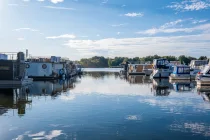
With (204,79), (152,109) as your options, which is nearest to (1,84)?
(152,109)

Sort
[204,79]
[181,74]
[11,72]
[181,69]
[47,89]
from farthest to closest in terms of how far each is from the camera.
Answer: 1. [181,69]
2. [181,74]
3. [204,79]
4. [11,72]
5. [47,89]

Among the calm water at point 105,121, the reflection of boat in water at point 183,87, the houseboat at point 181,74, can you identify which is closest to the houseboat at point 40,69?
the houseboat at point 181,74

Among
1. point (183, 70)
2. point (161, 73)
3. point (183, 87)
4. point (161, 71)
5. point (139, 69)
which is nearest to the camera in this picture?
point (183, 87)

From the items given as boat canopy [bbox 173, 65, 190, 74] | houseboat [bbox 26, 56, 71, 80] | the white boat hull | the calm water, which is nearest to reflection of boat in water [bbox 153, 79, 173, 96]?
the calm water

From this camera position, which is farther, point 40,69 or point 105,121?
point 40,69

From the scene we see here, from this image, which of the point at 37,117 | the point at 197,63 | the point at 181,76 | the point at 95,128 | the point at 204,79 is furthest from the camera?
the point at 197,63

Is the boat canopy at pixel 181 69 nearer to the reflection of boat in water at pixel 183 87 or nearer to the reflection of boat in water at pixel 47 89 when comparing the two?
the reflection of boat in water at pixel 183 87

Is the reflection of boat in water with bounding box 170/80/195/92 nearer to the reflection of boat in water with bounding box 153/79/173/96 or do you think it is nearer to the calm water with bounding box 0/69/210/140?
the reflection of boat in water with bounding box 153/79/173/96

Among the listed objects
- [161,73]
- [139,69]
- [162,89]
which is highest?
[139,69]

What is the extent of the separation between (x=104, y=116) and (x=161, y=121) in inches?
180

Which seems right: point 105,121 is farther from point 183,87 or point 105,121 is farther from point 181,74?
point 181,74

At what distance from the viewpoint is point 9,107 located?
2664cm

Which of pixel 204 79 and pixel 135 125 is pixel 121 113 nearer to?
pixel 135 125

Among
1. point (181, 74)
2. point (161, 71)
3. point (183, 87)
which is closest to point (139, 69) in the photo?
point (161, 71)
